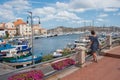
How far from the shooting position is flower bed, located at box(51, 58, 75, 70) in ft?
36.7

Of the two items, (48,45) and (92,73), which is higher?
(92,73)

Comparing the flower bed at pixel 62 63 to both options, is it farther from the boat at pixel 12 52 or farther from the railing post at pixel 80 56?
the boat at pixel 12 52

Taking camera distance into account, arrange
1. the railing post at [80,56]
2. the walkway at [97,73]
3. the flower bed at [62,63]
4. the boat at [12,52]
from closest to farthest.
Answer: the walkway at [97,73], the flower bed at [62,63], the railing post at [80,56], the boat at [12,52]

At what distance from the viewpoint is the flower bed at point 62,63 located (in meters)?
11.2

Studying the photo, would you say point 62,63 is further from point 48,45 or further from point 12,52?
point 48,45

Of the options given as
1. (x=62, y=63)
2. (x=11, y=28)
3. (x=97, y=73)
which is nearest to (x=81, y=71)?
(x=97, y=73)

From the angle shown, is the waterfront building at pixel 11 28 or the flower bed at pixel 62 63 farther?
the waterfront building at pixel 11 28

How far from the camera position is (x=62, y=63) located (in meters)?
11.7

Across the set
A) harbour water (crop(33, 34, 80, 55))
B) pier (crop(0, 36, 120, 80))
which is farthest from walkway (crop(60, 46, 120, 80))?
harbour water (crop(33, 34, 80, 55))

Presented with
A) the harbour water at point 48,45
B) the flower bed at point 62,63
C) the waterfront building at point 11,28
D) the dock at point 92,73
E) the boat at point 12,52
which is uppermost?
the waterfront building at point 11,28

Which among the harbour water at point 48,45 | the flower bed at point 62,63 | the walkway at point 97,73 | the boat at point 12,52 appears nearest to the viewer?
the walkway at point 97,73

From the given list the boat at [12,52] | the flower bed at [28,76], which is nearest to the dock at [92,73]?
the flower bed at [28,76]

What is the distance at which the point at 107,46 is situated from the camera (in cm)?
2077

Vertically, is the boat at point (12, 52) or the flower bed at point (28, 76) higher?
the flower bed at point (28, 76)
